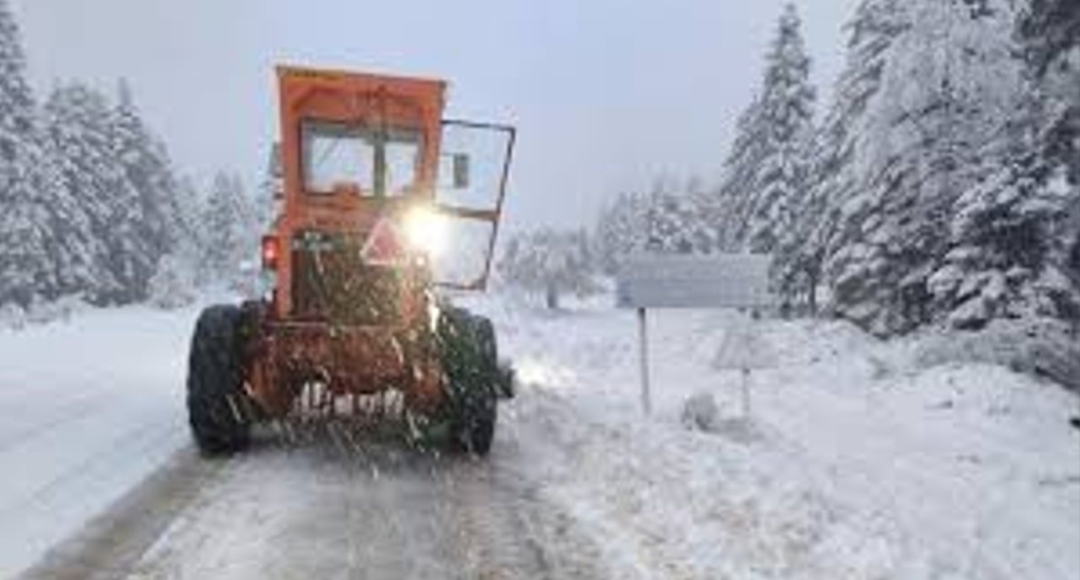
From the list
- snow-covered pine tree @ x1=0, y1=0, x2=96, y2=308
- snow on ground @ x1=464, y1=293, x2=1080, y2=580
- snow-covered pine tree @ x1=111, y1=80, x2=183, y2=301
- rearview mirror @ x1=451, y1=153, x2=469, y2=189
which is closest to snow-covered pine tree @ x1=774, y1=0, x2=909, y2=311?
snow on ground @ x1=464, y1=293, x2=1080, y2=580

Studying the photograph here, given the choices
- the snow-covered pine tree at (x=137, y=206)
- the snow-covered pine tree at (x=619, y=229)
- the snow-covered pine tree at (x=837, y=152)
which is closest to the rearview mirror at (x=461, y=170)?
→ the snow-covered pine tree at (x=837, y=152)

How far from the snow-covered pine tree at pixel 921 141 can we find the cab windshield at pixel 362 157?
19.2m

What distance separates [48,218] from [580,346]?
31.8 m

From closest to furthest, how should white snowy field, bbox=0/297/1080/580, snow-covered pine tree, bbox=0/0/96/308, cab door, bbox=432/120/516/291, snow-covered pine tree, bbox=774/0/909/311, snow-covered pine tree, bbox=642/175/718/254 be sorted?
white snowy field, bbox=0/297/1080/580, cab door, bbox=432/120/516/291, snow-covered pine tree, bbox=774/0/909/311, snow-covered pine tree, bbox=0/0/96/308, snow-covered pine tree, bbox=642/175/718/254

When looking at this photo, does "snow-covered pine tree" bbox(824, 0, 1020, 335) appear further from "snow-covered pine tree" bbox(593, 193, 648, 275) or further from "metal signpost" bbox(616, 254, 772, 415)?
"snow-covered pine tree" bbox(593, 193, 648, 275)

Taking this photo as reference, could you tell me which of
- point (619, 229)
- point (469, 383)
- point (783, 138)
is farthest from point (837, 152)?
point (619, 229)

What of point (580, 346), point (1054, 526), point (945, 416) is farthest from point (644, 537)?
point (580, 346)

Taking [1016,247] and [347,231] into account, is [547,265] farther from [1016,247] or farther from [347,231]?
[347,231]

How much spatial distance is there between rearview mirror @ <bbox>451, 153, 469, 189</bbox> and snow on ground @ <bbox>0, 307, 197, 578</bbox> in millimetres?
3400

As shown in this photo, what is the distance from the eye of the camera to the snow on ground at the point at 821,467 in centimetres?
1023

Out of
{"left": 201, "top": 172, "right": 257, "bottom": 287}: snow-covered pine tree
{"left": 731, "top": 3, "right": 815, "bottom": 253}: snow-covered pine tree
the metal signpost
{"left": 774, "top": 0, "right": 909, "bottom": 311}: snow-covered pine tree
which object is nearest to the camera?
the metal signpost

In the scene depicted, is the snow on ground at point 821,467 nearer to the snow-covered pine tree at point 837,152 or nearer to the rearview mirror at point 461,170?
the rearview mirror at point 461,170

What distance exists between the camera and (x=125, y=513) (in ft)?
36.8

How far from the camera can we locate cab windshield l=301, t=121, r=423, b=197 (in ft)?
51.5
